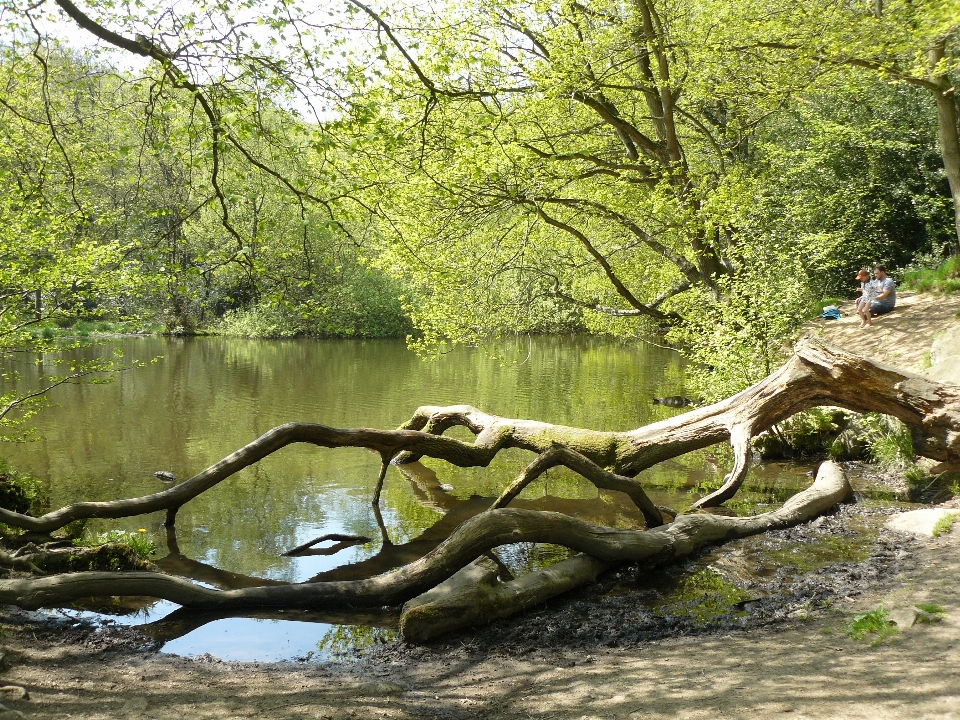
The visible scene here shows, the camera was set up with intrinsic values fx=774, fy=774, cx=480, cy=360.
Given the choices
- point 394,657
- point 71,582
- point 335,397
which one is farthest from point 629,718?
point 335,397

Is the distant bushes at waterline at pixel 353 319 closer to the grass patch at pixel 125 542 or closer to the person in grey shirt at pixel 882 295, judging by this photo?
the person in grey shirt at pixel 882 295

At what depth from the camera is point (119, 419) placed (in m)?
18.7

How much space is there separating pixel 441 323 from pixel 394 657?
38.3ft

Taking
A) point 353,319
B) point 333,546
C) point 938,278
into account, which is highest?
point 938,278

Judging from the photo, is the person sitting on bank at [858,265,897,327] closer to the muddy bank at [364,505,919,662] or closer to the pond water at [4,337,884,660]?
the pond water at [4,337,884,660]

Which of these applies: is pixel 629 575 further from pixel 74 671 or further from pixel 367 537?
pixel 74 671

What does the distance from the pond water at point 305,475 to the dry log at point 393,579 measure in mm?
174

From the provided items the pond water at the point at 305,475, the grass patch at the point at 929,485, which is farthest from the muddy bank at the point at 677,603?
the grass patch at the point at 929,485

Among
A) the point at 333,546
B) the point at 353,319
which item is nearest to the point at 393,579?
the point at 333,546

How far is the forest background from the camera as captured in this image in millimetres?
6555

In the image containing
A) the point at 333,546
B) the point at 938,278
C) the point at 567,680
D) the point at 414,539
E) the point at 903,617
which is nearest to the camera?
the point at 567,680

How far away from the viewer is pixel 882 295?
61.3ft

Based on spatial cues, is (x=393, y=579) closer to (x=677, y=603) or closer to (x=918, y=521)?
(x=677, y=603)

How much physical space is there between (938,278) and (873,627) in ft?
57.3
